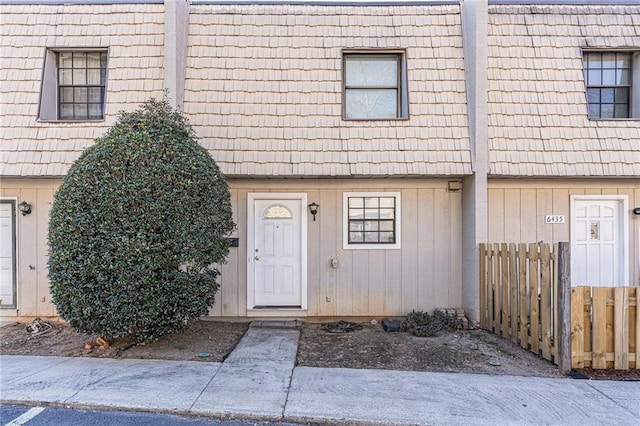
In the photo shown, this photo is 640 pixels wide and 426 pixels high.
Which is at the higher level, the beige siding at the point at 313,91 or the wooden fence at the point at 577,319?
the beige siding at the point at 313,91

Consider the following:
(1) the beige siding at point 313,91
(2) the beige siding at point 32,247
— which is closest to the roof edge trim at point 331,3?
(1) the beige siding at point 313,91

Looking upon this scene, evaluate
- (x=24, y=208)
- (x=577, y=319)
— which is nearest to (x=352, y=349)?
(x=577, y=319)

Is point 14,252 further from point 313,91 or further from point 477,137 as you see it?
point 477,137

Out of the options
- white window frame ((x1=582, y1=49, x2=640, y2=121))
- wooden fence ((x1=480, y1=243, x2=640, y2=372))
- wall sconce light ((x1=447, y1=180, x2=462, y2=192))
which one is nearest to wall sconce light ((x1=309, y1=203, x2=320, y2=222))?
wall sconce light ((x1=447, y1=180, x2=462, y2=192))

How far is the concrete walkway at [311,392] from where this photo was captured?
381 cm

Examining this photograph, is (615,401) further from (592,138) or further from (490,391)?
(592,138)

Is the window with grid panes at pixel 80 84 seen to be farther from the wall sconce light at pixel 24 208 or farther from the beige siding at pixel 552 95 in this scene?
the beige siding at pixel 552 95

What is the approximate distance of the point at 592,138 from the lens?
690 cm

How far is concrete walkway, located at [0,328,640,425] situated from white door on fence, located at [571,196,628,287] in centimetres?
303

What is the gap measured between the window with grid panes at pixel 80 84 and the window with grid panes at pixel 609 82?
8813 mm

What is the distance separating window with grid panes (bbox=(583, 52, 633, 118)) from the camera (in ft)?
24.1

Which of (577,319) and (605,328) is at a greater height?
(577,319)

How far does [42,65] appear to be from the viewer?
713cm

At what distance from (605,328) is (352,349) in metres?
3.18
